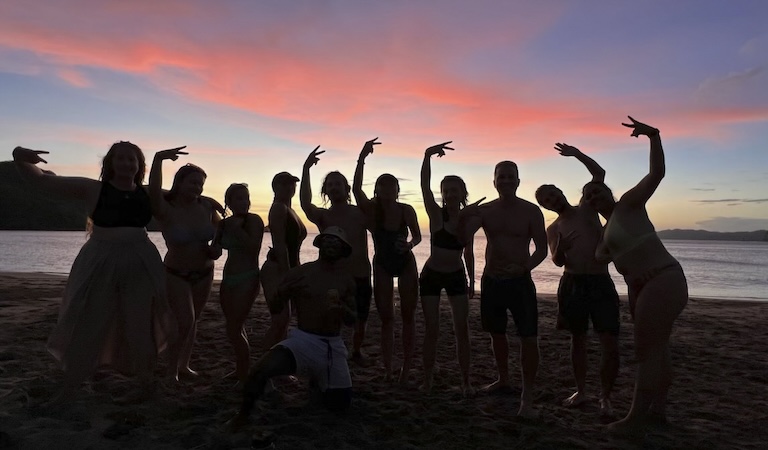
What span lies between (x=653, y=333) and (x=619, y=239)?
83cm

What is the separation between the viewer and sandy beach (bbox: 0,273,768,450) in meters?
3.91

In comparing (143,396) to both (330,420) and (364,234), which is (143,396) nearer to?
(330,420)

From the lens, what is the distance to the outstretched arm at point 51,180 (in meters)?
4.21

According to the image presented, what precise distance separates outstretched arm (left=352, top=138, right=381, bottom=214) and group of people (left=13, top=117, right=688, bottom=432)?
0.02 metres

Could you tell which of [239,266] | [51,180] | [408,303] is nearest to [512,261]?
[408,303]

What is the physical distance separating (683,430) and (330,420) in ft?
10.8

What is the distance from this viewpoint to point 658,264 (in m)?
4.13

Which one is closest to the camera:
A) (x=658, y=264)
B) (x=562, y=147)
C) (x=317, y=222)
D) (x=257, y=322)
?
(x=658, y=264)

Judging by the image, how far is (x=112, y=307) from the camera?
4.38m

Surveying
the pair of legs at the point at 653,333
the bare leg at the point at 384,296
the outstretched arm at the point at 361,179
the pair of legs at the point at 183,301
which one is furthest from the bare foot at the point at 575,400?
the pair of legs at the point at 183,301

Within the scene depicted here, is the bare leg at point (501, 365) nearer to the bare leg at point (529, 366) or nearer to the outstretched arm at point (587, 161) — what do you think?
the bare leg at point (529, 366)

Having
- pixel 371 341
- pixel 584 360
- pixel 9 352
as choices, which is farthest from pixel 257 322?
pixel 584 360

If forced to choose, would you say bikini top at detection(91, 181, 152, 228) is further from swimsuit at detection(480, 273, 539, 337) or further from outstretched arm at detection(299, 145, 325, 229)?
swimsuit at detection(480, 273, 539, 337)

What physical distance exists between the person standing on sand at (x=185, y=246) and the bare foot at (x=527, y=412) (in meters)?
3.47
